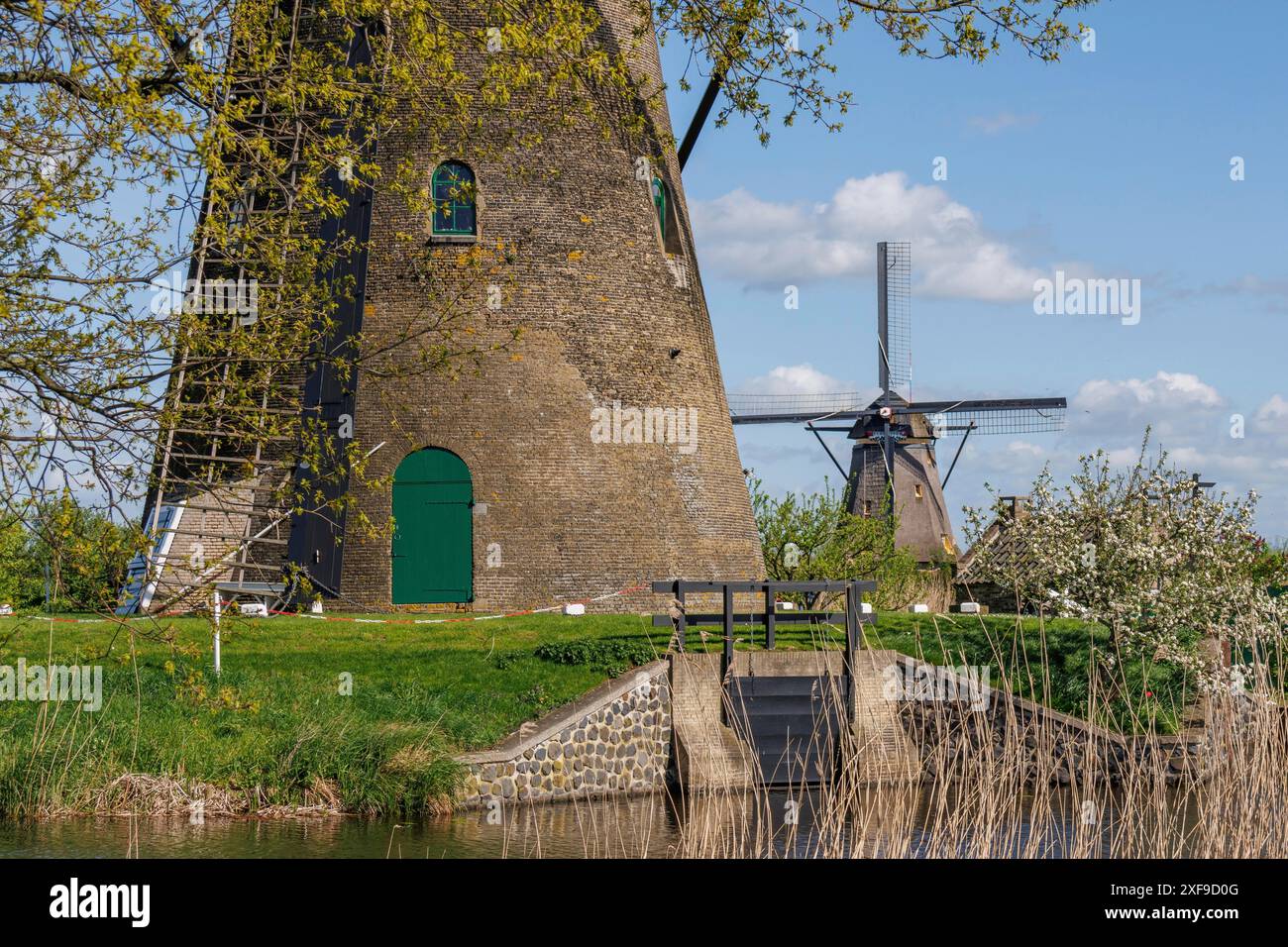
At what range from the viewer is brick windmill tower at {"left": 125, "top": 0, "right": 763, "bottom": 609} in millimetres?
18000

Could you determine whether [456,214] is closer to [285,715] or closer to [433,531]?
[433,531]

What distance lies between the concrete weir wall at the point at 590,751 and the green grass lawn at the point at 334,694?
11.8 inches

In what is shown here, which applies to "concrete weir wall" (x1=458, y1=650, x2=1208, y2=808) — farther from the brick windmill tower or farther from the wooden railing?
the brick windmill tower

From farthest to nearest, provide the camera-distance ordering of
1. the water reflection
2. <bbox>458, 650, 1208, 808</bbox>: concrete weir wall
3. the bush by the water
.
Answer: the bush by the water
<bbox>458, 650, 1208, 808</bbox>: concrete weir wall
the water reflection

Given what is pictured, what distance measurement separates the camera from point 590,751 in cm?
1403

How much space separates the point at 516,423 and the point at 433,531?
177 cm

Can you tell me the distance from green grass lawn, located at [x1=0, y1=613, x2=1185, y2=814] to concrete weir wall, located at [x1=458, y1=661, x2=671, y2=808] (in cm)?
30

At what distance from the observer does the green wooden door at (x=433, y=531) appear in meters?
18.1

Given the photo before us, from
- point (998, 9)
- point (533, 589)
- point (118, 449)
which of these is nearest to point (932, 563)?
point (533, 589)

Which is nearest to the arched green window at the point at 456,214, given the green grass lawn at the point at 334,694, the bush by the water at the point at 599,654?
the green grass lawn at the point at 334,694

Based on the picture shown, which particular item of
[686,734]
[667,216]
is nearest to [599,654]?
[686,734]

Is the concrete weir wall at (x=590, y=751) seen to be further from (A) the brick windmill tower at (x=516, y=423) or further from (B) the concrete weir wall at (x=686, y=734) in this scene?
(A) the brick windmill tower at (x=516, y=423)

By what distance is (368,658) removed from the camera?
14938mm

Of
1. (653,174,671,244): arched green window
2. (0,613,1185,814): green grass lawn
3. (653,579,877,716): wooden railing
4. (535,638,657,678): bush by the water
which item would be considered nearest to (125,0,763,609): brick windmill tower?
(653,174,671,244): arched green window
